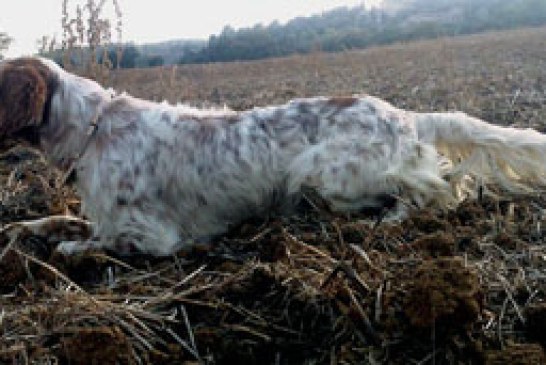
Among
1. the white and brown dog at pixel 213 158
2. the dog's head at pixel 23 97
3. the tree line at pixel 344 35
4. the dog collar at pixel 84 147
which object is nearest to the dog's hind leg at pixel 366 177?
the white and brown dog at pixel 213 158

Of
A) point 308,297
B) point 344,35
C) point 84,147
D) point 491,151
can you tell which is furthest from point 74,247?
point 344,35

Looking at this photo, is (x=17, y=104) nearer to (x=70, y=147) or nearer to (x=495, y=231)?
(x=70, y=147)

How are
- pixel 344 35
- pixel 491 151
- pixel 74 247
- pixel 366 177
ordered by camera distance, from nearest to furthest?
pixel 74 247, pixel 366 177, pixel 491 151, pixel 344 35

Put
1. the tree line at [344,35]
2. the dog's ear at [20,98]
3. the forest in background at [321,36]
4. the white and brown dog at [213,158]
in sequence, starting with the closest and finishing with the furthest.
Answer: the dog's ear at [20,98] < the white and brown dog at [213,158] < the forest in background at [321,36] < the tree line at [344,35]

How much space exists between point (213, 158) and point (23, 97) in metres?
1.11

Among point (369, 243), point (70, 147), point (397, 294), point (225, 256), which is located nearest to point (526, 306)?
point (397, 294)

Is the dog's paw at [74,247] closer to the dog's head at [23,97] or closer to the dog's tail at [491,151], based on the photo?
the dog's head at [23,97]

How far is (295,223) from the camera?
414cm

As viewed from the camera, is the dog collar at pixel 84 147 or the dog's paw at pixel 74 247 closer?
the dog's paw at pixel 74 247

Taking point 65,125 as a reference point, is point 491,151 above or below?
below

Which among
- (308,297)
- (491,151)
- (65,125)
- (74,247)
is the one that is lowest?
(74,247)

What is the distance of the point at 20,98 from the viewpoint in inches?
158

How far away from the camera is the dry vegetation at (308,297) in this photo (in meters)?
2.38

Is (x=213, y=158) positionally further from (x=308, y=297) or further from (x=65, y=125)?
(x=308, y=297)
